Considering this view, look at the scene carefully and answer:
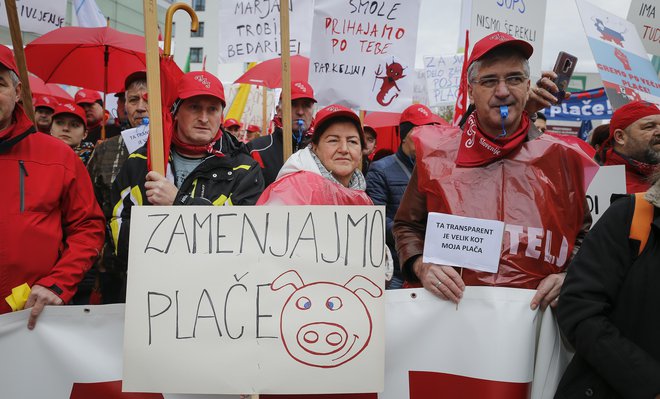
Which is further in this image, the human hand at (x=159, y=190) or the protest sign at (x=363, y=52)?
the protest sign at (x=363, y=52)

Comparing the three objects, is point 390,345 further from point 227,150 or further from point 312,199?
point 227,150

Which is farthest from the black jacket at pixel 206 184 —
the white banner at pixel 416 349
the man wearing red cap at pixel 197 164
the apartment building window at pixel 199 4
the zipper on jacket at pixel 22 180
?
the apartment building window at pixel 199 4

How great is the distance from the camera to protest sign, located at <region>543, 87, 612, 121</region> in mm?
10906

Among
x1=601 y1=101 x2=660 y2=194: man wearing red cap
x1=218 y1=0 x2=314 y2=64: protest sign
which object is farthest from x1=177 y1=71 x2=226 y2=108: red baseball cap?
x1=218 y1=0 x2=314 y2=64: protest sign

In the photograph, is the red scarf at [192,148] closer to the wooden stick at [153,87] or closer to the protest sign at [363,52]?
the wooden stick at [153,87]

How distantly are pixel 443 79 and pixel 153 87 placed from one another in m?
7.46

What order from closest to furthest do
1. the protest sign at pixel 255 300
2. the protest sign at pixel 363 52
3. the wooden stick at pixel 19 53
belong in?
the protest sign at pixel 255 300 < the wooden stick at pixel 19 53 < the protest sign at pixel 363 52

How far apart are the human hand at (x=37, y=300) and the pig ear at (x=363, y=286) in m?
1.17

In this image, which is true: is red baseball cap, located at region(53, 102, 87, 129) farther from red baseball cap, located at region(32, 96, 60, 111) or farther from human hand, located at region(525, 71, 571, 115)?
human hand, located at region(525, 71, 571, 115)

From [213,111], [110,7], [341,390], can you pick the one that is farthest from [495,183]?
[110,7]

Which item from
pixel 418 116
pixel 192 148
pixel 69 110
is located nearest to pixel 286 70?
pixel 192 148

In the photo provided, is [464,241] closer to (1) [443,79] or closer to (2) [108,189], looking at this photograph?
(2) [108,189]

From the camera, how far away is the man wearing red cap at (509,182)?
2.41m

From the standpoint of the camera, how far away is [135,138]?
12.7 ft
